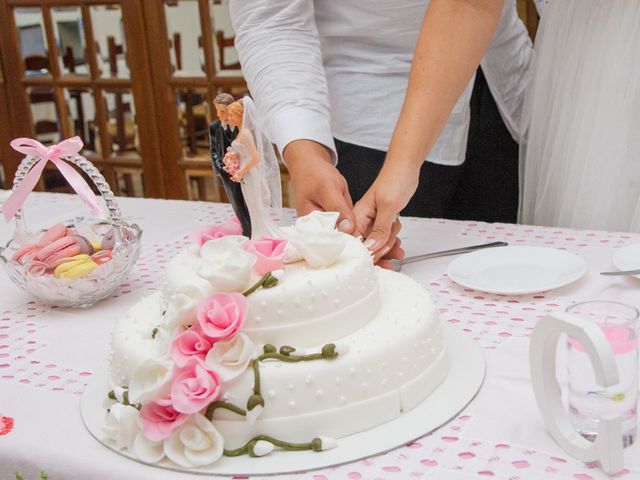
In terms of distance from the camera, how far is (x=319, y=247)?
0.84 m

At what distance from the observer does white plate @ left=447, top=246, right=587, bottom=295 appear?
1.10 meters

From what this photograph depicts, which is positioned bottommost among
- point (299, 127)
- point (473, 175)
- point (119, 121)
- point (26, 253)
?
point (119, 121)


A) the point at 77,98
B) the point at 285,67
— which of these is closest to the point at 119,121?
the point at 77,98

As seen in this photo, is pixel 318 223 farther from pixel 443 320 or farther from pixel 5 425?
pixel 5 425

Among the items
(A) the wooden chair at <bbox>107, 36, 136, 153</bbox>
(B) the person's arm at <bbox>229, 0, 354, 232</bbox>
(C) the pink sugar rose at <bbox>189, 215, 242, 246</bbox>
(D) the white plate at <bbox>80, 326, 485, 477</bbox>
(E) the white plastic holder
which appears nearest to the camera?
(E) the white plastic holder

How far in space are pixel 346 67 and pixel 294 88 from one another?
250mm

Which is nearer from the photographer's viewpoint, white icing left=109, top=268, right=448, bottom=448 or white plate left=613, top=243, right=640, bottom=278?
white icing left=109, top=268, right=448, bottom=448

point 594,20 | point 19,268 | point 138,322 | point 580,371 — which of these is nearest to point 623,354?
point 580,371

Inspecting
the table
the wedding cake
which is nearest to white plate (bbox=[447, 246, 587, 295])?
the table

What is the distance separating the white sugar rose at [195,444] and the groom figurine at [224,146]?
345 millimetres

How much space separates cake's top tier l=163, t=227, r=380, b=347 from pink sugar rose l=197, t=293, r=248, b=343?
22 mm

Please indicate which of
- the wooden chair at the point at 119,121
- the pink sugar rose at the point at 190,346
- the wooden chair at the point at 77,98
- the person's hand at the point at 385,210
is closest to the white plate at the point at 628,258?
the person's hand at the point at 385,210

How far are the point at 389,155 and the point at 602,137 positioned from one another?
46 centimetres

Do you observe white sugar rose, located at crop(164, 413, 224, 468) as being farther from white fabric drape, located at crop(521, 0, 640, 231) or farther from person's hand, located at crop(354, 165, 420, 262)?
white fabric drape, located at crop(521, 0, 640, 231)
